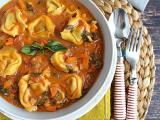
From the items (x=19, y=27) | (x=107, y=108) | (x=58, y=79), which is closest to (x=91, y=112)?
(x=107, y=108)

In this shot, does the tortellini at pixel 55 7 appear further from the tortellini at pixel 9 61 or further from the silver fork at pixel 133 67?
the silver fork at pixel 133 67

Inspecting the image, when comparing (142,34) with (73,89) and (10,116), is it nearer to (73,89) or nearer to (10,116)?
(73,89)

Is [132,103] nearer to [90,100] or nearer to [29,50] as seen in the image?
[90,100]

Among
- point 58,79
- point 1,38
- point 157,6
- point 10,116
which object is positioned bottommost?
point 10,116

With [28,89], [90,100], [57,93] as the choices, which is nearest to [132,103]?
[90,100]

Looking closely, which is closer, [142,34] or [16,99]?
[16,99]

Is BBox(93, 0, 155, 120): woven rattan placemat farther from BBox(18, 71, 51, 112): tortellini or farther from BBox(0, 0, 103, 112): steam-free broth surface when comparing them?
BBox(18, 71, 51, 112): tortellini

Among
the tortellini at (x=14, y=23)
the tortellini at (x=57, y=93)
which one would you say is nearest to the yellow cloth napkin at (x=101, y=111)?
the tortellini at (x=57, y=93)
